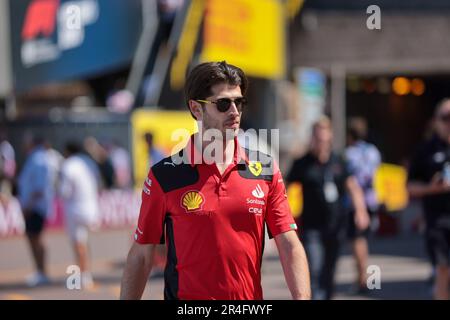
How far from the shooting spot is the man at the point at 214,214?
14.5ft

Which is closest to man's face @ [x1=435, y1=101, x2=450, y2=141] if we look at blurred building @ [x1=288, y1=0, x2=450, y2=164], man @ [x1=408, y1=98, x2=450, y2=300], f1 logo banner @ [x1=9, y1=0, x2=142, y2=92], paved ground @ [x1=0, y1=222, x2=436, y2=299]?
man @ [x1=408, y1=98, x2=450, y2=300]

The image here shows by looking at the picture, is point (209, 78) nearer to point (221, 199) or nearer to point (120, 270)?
point (221, 199)

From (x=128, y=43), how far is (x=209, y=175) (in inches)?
914

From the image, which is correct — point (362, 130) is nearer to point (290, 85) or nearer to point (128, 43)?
point (128, 43)

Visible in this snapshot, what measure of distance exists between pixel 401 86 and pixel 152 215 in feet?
104

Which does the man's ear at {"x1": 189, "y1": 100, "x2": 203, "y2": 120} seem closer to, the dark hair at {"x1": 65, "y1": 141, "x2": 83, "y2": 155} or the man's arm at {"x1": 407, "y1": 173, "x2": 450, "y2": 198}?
the man's arm at {"x1": 407, "y1": 173, "x2": 450, "y2": 198}

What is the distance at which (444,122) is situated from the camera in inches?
348

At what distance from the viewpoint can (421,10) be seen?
30781 mm

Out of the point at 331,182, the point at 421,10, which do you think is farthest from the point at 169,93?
the point at 331,182

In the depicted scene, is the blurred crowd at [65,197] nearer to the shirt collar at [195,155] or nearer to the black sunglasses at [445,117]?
the black sunglasses at [445,117]

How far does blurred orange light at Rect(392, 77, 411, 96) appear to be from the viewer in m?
34.8

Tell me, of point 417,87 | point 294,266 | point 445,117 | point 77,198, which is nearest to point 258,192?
point 294,266

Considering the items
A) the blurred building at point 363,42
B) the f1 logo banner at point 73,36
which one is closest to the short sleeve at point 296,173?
the f1 logo banner at point 73,36

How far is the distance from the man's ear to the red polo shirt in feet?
0.41
